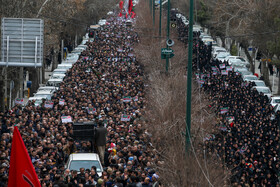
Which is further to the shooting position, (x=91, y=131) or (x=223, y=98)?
(x=223, y=98)

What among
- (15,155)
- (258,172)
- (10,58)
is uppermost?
(10,58)

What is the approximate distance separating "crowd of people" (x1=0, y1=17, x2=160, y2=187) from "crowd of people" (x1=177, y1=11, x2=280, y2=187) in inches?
88.0

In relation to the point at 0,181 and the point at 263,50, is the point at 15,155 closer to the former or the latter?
the point at 0,181

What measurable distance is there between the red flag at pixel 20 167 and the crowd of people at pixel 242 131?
7.13m

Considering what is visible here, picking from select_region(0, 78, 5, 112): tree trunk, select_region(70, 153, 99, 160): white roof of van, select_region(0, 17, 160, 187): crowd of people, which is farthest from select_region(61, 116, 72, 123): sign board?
select_region(0, 78, 5, 112): tree trunk

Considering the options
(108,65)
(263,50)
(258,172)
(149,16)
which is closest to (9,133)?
(258,172)

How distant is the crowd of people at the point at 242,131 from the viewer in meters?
18.7

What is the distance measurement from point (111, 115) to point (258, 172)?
8692 mm

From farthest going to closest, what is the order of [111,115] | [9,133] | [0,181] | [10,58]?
[111,115]
[9,133]
[10,58]
[0,181]

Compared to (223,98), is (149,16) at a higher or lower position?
higher

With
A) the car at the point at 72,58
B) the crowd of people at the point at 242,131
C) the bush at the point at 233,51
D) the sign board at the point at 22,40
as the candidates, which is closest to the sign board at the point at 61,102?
the crowd of people at the point at 242,131

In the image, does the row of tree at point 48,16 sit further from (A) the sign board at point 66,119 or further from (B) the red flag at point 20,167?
(B) the red flag at point 20,167

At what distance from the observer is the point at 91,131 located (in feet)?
67.1

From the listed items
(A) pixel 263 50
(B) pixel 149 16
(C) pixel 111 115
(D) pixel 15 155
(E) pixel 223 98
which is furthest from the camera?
(B) pixel 149 16
